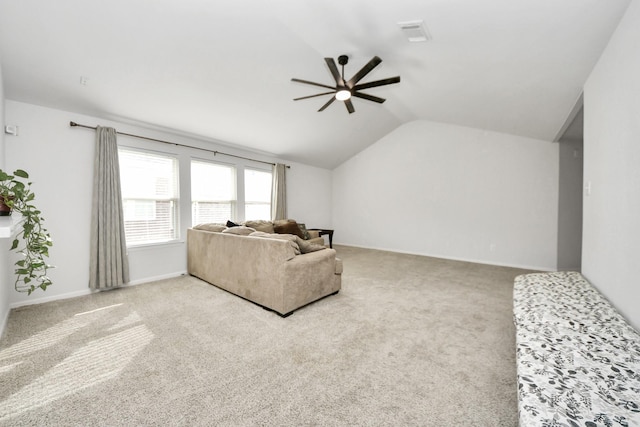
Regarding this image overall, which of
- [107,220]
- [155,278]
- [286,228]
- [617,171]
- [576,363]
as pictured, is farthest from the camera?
[286,228]

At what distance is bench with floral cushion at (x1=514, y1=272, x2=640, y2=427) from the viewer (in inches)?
33.4

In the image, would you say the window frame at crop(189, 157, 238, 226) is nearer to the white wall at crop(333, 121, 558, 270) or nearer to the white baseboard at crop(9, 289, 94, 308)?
the white baseboard at crop(9, 289, 94, 308)

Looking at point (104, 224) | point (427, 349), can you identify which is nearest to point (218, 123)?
point (104, 224)

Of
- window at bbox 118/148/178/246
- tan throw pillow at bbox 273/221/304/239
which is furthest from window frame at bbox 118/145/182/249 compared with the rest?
tan throw pillow at bbox 273/221/304/239

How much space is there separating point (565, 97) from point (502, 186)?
7.68 ft

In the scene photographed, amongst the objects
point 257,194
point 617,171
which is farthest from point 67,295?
point 617,171

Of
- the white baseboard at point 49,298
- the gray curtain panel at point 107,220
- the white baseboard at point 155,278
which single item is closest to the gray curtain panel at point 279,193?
the white baseboard at point 155,278

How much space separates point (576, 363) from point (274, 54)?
357cm

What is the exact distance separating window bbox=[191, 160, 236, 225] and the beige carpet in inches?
74.7

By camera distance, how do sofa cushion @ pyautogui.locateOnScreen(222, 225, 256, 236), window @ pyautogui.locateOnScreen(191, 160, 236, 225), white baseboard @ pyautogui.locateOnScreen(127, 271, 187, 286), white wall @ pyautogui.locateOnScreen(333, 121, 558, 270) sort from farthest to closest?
white wall @ pyautogui.locateOnScreen(333, 121, 558, 270) → window @ pyautogui.locateOnScreen(191, 160, 236, 225) → white baseboard @ pyautogui.locateOnScreen(127, 271, 187, 286) → sofa cushion @ pyautogui.locateOnScreen(222, 225, 256, 236)

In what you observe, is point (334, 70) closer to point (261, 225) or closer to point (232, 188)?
point (261, 225)

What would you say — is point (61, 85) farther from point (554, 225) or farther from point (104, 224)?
point (554, 225)

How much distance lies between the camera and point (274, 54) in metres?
3.08

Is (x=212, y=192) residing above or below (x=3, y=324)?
above
